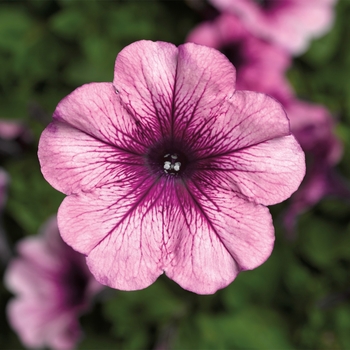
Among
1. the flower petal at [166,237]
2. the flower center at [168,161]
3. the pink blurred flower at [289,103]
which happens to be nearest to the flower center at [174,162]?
the flower center at [168,161]

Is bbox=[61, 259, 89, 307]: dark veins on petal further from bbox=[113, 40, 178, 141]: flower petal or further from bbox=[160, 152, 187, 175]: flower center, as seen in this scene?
bbox=[113, 40, 178, 141]: flower petal

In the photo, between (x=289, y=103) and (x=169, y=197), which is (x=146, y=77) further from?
(x=289, y=103)

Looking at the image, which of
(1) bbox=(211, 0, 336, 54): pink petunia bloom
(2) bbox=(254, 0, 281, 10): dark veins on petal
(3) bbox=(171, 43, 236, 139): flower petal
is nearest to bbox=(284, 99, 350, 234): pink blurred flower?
(1) bbox=(211, 0, 336, 54): pink petunia bloom

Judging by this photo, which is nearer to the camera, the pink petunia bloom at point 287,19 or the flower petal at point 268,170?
the flower petal at point 268,170

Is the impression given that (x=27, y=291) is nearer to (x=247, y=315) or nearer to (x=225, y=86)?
(x=247, y=315)

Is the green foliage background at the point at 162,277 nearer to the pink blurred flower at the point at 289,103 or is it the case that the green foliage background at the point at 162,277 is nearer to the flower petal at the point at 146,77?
the pink blurred flower at the point at 289,103

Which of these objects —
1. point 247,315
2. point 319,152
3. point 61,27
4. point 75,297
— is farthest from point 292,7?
point 75,297
